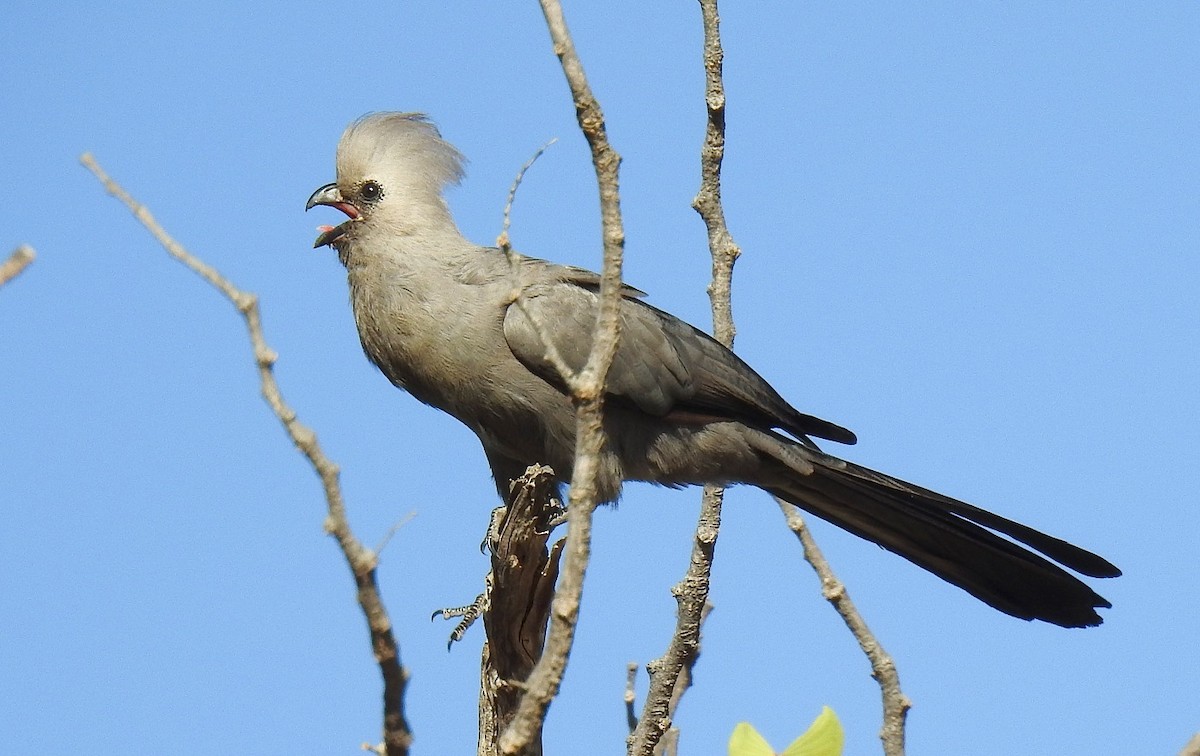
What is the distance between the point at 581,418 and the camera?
8.69 ft

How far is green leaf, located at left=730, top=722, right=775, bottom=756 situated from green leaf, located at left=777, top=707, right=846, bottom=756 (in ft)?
0.06

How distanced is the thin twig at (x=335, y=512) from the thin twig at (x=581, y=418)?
376 mm

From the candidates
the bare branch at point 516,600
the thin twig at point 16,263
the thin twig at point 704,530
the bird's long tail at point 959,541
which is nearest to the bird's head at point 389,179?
the thin twig at point 704,530

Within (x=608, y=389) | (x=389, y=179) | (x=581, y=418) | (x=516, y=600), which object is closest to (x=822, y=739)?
(x=581, y=418)

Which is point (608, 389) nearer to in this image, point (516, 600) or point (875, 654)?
point (516, 600)

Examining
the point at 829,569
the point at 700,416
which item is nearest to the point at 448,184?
the point at 700,416

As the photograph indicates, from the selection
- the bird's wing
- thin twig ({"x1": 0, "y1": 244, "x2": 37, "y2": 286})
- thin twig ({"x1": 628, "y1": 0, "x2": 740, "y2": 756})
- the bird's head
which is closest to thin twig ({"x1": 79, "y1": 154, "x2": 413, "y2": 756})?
thin twig ({"x1": 0, "y1": 244, "x2": 37, "y2": 286})

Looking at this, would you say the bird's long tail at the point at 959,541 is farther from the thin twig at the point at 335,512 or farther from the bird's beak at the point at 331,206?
the thin twig at the point at 335,512

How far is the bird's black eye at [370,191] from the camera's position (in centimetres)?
536

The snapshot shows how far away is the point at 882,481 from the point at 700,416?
0.75 meters

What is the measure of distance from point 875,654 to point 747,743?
1433 millimetres

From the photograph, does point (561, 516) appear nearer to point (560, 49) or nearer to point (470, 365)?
point (470, 365)

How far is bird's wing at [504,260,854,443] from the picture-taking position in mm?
4891

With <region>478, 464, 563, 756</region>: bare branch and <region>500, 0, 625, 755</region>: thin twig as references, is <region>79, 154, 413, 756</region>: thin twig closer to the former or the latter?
<region>500, 0, 625, 755</region>: thin twig
